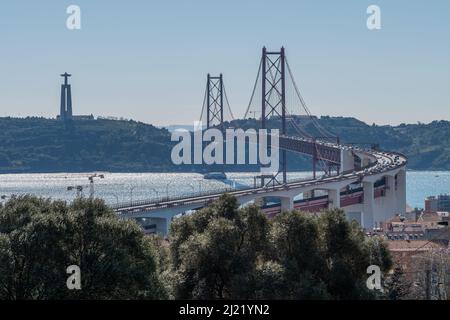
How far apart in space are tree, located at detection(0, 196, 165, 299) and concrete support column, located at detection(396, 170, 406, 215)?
130 ft

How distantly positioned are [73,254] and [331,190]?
33765mm

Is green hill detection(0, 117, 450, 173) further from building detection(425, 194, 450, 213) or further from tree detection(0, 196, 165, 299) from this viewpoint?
tree detection(0, 196, 165, 299)

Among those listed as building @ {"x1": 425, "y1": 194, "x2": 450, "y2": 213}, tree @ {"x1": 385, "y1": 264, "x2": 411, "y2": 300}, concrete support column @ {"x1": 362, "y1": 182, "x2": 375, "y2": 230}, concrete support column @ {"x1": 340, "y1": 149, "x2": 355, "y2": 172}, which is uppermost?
concrete support column @ {"x1": 340, "y1": 149, "x2": 355, "y2": 172}

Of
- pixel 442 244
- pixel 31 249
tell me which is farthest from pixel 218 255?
pixel 442 244

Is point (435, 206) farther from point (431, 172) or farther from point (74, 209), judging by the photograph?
point (431, 172)

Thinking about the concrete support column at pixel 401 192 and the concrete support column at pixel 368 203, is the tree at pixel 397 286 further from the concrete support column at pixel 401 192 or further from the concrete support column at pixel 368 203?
the concrete support column at pixel 401 192

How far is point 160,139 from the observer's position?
113m

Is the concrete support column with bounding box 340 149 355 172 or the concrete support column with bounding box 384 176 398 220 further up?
the concrete support column with bounding box 340 149 355 172

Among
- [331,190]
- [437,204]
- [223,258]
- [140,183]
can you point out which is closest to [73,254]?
[223,258]

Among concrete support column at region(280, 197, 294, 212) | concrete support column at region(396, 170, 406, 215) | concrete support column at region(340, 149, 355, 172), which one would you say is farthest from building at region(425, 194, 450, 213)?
concrete support column at region(280, 197, 294, 212)

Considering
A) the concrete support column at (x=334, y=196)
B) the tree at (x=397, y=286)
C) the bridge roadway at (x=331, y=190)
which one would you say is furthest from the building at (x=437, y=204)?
the tree at (x=397, y=286)

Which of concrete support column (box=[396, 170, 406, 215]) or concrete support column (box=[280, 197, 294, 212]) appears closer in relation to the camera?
concrete support column (box=[280, 197, 294, 212])

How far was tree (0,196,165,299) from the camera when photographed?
1183 centimetres

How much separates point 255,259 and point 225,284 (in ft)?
1.48
